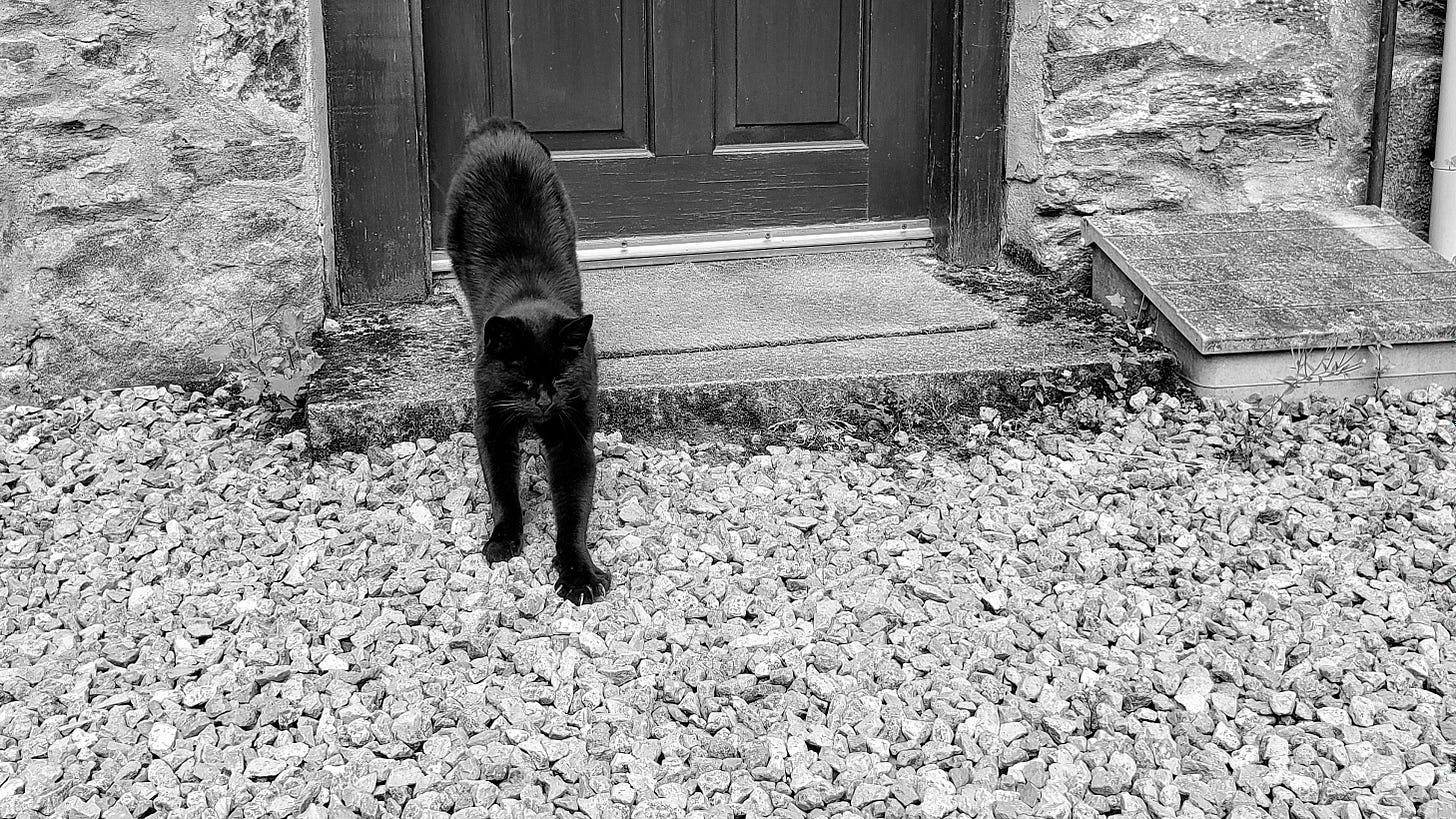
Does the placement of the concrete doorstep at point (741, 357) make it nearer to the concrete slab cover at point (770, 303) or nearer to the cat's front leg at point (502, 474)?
the concrete slab cover at point (770, 303)

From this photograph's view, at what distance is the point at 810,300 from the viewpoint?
12.1 ft

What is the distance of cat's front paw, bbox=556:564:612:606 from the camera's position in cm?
239

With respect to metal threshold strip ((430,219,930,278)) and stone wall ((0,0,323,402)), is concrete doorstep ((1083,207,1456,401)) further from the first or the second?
stone wall ((0,0,323,402))

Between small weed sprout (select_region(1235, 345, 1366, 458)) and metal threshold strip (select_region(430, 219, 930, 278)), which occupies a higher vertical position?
metal threshold strip (select_region(430, 219, 930, 278))

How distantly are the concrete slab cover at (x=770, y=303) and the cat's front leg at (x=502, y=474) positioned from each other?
0.72m

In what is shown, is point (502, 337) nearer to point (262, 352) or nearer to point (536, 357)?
point (536, 357)

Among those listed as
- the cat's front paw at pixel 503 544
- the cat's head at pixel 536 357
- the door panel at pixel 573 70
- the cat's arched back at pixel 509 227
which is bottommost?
the cat's front paw at pixel 503 544

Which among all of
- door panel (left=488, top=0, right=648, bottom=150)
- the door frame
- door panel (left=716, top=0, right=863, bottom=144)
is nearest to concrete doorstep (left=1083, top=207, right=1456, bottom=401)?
the door frame

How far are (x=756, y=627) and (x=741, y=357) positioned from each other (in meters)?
1.05

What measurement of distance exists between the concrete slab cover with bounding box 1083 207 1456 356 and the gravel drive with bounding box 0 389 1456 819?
206 mm

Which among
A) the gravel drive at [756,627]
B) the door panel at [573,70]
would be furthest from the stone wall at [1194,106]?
the door panel at [573,70]

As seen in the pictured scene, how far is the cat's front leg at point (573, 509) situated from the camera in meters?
2.41

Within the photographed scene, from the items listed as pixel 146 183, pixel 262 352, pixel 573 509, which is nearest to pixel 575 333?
pixel 573 509

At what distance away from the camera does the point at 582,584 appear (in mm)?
2406
